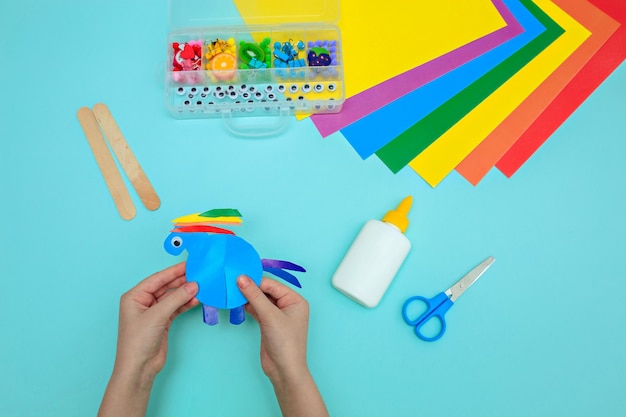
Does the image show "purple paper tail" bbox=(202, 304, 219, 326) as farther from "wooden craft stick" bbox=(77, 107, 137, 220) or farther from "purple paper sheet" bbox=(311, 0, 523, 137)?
"purple paper sheet" bbox=(311, 0, 523, 137)

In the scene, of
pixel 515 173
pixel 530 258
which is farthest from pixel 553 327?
pixel 515 173

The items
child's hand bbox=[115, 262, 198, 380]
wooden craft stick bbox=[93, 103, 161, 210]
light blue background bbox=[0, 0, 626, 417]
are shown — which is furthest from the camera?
wooden craft stick bbox=[93, 103, 161, 210]

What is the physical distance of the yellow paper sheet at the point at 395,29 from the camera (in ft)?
3.32

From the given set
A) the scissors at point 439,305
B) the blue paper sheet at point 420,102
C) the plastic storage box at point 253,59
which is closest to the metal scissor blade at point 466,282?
the scissors at point 439,305

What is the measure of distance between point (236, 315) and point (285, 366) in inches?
4.7

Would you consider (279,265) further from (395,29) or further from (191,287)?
(395,29)

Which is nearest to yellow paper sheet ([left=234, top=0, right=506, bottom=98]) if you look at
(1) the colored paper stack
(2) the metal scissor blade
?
A: (1) the colored paper stack

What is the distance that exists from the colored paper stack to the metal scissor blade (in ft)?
A: 0.58

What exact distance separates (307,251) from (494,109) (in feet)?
1.52

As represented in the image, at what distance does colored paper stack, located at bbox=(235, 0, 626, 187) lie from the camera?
951mm

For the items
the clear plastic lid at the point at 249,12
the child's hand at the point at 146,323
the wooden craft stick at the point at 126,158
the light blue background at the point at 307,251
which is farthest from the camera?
the clear plastic lid at the point at 249,12

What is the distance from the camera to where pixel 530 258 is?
886 millimetres

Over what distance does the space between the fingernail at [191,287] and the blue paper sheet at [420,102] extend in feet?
1.35

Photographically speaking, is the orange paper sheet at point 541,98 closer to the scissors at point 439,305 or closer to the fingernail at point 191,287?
the scissors at point 439,305
